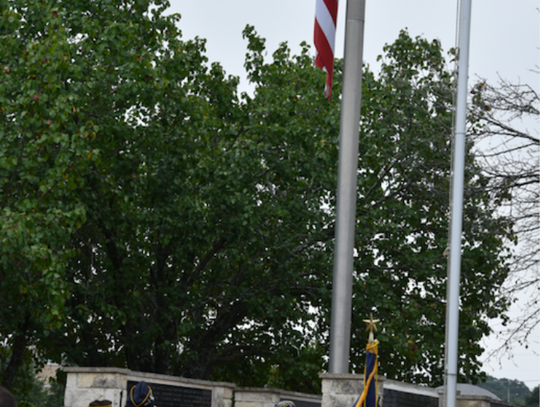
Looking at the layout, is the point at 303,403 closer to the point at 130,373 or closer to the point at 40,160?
the point at 130,373

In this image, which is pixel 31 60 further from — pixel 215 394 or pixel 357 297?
pixel 357 297

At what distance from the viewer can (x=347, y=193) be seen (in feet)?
31.7

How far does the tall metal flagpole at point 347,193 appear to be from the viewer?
9336 millimetres

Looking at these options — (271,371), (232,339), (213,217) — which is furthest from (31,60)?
(271,371)

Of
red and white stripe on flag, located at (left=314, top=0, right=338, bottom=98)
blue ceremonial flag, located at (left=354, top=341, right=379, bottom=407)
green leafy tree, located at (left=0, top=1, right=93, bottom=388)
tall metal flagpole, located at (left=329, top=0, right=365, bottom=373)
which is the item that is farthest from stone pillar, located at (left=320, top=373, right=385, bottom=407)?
green leafy tree, located at (left=0, top=1, right=93, bottom=388)

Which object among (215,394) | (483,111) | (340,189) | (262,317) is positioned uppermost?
(483,111)

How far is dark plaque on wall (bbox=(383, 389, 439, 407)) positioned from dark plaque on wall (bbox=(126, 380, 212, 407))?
10.7ft

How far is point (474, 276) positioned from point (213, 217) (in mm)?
6917

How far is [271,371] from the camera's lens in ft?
77.8

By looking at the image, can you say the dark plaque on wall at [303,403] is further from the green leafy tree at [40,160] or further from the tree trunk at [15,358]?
the tree trunk at [15,358]

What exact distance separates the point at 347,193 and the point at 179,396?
14.6 feet

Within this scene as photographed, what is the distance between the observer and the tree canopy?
13516 millimetres

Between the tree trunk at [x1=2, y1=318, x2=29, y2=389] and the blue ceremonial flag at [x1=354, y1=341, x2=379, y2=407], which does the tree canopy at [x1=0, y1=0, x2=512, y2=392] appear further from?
the blue ceremonial flag at [x1=354, y1=341, x2=379, y2=407]

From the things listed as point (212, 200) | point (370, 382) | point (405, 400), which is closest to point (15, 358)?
point (212, 200)
